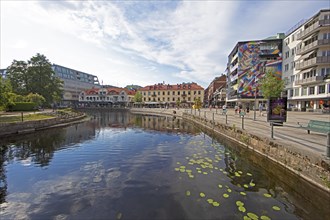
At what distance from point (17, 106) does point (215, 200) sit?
4223 cm

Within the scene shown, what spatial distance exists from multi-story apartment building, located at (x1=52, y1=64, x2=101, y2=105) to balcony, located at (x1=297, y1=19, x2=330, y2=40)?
106 metres

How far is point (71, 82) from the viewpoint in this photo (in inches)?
4117

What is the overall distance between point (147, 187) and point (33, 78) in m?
57.7

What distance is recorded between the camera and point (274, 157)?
9.18m

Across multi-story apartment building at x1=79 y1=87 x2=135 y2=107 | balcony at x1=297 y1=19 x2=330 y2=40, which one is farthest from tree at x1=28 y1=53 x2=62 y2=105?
balcony at x1=297 y1=19 x2=330 y2=40

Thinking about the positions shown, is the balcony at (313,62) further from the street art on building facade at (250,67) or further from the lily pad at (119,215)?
the lily pad at (119,215)

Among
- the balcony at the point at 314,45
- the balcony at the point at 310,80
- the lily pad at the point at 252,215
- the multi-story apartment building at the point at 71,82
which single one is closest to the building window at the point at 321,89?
the balcony at the point at 310,80

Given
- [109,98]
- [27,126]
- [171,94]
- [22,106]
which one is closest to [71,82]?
[109,98]

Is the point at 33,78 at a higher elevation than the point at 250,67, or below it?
below

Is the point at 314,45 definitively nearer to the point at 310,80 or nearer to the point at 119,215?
the point at 310,80

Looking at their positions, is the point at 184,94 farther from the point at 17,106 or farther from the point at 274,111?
the point at 274,111

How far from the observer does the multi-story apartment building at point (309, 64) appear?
33.5m

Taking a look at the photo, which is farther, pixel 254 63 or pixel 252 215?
pixel 254 63

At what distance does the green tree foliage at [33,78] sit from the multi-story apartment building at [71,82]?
4860 centimetres
